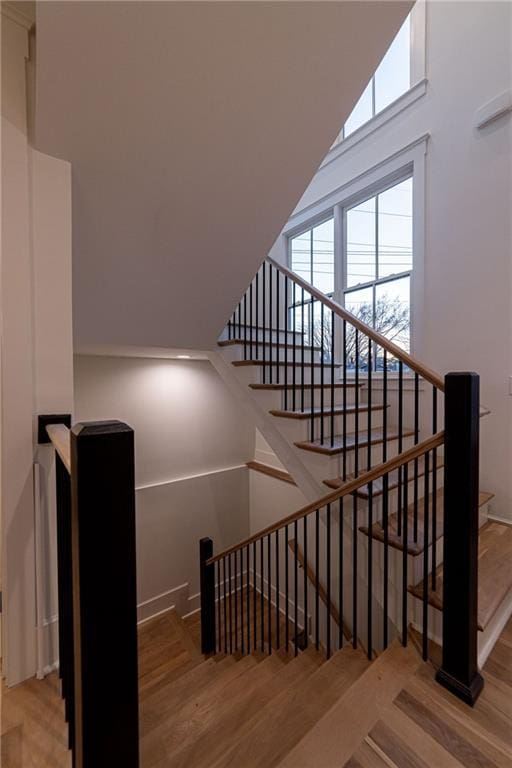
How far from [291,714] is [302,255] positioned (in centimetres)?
414

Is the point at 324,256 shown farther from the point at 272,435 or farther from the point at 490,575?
the point at 490,575

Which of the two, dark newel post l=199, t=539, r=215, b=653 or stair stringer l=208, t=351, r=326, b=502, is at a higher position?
stair stringer l=208, t=351, r=326, b=502

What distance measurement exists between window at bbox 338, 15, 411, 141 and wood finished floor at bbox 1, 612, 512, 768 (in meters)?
3.96

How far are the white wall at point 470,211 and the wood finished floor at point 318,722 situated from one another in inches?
58.6

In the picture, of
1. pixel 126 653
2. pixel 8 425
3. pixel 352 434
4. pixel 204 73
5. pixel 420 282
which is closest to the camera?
pixel 126 653

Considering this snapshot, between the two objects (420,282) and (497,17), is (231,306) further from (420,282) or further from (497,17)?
(497,17)

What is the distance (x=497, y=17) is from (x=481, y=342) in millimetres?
2259

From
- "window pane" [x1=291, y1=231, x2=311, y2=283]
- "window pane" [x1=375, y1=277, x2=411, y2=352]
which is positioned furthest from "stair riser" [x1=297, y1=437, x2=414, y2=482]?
"window pane" [x1=291, y1=231, x2=311, y2=283]

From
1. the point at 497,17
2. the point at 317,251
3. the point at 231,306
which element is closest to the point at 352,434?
the point at 231,306

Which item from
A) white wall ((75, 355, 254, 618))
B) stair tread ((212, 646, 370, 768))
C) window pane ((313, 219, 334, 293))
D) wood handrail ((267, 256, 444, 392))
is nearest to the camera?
stair tread ((212, 646, 370, 768))

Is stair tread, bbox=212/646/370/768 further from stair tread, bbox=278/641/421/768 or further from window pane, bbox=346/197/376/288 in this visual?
window pane, bbox=346/197/376/288

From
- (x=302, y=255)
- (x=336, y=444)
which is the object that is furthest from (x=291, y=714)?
(x=302, y=255)

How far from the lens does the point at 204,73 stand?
119 cm

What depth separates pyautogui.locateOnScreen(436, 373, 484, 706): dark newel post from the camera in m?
1.23
